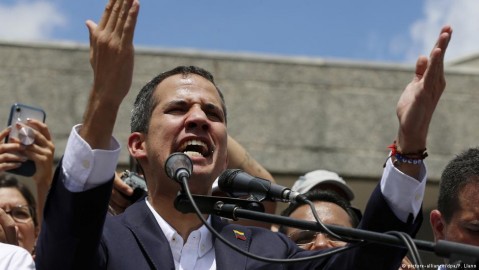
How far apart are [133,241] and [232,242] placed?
1.30ft

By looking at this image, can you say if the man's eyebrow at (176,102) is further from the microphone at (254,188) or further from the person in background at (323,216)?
the person in background at (323,216)

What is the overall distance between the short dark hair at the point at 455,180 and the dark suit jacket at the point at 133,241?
736 mm

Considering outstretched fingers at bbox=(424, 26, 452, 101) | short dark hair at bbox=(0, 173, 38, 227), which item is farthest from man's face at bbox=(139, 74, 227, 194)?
short dark hair at bbox=(0, 173, 38, 227)

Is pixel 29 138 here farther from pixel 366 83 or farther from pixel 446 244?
pixel 366 83

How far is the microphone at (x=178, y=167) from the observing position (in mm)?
3963

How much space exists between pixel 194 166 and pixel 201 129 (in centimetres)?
16

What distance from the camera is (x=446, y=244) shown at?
3.48m

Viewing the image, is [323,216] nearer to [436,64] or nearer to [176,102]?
[176,102]

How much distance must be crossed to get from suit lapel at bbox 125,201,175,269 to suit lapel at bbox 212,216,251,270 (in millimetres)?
204

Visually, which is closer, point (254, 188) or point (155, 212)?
point (254, 188)

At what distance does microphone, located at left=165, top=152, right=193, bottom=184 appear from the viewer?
3963mm

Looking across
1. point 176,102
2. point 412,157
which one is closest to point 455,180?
point 412,157

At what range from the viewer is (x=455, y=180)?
5086 mm

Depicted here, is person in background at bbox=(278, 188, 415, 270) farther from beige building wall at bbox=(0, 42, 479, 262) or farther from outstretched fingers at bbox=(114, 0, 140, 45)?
beige building wall at bbox=(0, 42, 479, 262)
